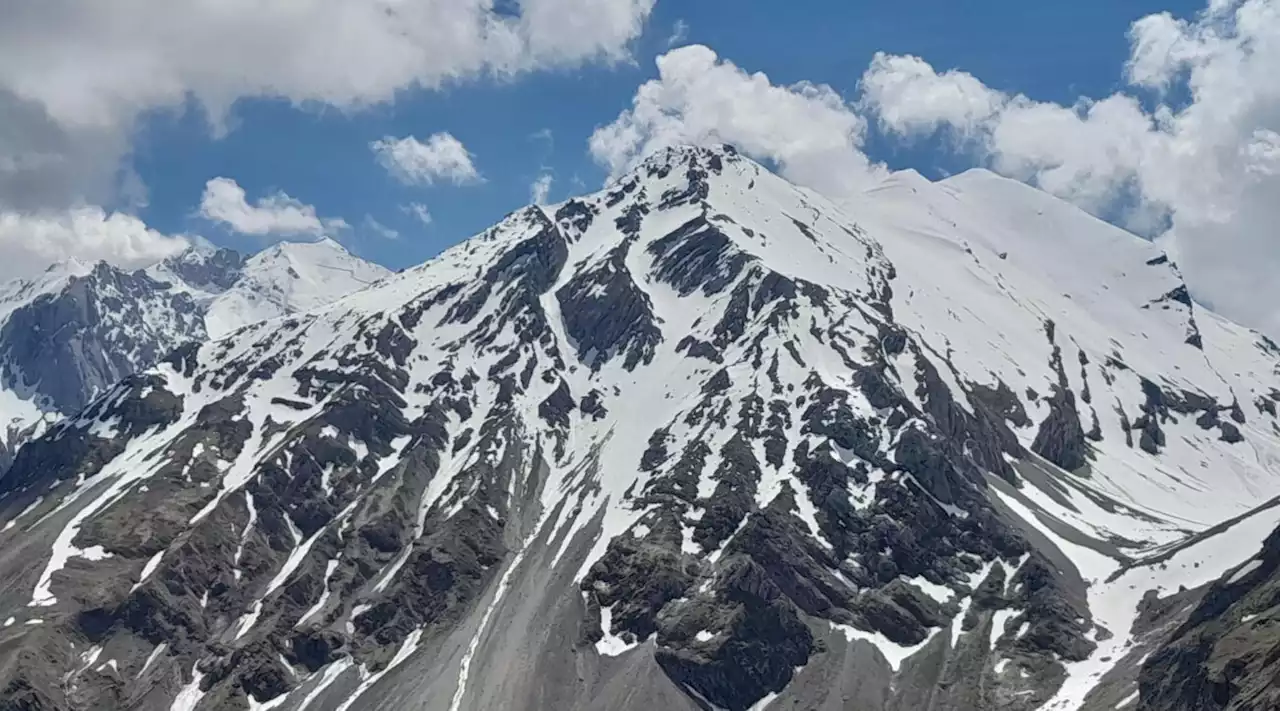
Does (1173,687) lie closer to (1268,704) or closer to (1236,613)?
(1236,613)

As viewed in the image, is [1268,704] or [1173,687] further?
[1173,687]

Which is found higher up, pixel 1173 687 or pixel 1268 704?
pixel 1268 704

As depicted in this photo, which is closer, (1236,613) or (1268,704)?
(1268,704)

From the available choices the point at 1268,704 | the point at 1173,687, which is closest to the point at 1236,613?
the point at 1173,687
